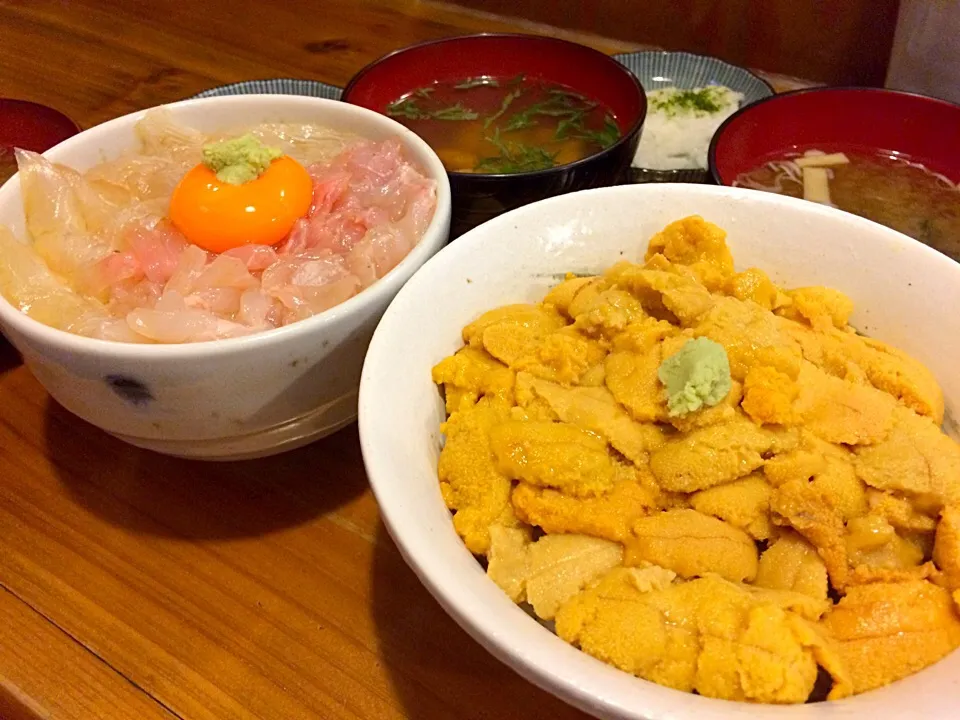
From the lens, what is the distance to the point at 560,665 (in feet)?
2.55

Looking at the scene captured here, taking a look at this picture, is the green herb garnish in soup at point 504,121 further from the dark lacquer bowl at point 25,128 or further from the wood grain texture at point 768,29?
the dark lacquer bowl at point 25,128

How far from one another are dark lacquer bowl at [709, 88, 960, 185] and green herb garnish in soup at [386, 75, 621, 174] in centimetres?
33

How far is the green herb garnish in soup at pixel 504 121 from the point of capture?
209 centimetres

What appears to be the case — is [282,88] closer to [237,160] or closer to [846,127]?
[237,160]

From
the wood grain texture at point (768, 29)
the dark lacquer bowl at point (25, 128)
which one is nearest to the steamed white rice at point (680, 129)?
the wood grain texture at point (768, 29)

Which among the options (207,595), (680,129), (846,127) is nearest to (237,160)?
(207,595)

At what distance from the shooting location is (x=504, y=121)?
2221 mm

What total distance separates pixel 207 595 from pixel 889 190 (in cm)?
175

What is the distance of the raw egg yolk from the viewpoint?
1356mm

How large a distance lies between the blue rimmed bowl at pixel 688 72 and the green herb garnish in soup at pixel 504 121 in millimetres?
277

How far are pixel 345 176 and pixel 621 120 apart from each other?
0.91 m

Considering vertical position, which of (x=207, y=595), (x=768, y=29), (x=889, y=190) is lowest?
(x=207, y=595)

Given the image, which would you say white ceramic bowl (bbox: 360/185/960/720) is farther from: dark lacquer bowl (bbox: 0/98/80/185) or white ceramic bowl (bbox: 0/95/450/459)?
dark lacquer bowl (bbox: 0/98/80/185)

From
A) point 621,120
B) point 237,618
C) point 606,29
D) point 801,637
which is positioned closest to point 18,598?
point 237,618
